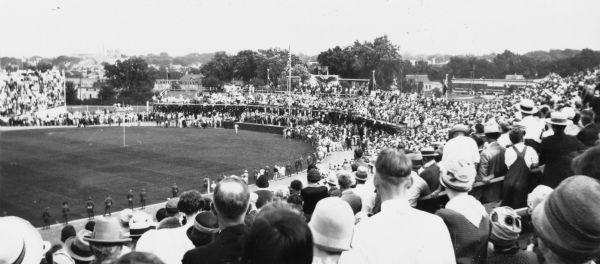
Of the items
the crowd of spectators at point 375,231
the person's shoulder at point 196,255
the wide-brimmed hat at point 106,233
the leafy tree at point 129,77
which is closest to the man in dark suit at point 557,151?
the crowd of spectators at point 375,231

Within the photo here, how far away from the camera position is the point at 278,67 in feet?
310

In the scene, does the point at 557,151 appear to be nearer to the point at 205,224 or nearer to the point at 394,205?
the point at 394,205

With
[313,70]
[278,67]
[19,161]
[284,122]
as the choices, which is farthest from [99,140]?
[313,70]

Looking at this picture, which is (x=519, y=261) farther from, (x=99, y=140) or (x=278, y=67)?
(x=278, y=67)

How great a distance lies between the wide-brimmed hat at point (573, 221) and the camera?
2564 mm

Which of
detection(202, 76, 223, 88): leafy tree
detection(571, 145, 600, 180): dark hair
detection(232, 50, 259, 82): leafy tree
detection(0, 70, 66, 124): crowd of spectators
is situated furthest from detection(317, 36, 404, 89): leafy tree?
detection(571, 145, 600, 180): dark hair

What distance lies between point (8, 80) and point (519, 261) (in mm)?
76236

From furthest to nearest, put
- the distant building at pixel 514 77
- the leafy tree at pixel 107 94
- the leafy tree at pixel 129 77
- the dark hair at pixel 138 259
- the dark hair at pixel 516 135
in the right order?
the distant building at pixel 514 77
the leafy tree at pixel 129 77
the leafy tree at pixel 107 94
the dark hair at pixel 516 135
the dark hair at pixel 138 259

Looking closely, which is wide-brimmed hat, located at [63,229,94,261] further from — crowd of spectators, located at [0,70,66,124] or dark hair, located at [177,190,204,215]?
crowd of spectators, located at [0,70,66,124]

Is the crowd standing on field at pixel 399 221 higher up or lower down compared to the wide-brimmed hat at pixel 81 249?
higher up

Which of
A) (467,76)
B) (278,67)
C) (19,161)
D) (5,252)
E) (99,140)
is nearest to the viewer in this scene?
(5,252)

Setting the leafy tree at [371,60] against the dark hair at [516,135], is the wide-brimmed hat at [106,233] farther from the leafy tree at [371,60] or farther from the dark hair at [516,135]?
the leafy tree at [371,60]

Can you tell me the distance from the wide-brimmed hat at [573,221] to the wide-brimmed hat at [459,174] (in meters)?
1.71

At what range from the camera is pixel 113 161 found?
39812 millimetres
